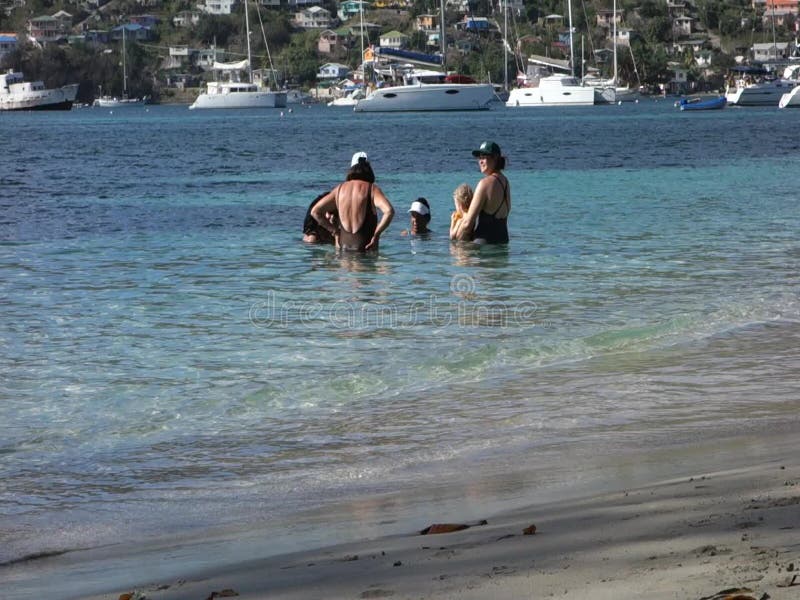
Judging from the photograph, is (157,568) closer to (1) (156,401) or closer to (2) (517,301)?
(1) (156,401)

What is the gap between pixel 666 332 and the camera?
9789 millimetres

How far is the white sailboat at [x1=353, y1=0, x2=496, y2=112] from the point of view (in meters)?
103

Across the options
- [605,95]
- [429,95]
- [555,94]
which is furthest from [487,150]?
[605,95]

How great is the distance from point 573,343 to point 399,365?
57.8 inches

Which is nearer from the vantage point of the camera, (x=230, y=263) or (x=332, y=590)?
(x=332, y=590)

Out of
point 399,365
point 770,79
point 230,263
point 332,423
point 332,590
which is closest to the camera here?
point 332,590

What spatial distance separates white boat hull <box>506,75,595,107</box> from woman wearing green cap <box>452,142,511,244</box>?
343ft

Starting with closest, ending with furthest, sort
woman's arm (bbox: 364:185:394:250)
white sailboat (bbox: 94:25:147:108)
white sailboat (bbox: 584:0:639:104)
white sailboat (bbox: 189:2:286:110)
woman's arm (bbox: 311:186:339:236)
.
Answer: woman's arm (bbox: 364:185:394:250) < woman's arm (bbox: 311:186:339:236) < white sailboat (bbox: 584:0:639:104) < white sailboat (bbox: 189:2:286:110) < white sailboat (bbox: 94:25:147:108)

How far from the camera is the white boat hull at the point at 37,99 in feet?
455

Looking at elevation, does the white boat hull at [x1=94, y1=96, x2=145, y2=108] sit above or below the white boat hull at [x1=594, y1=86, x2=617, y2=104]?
above

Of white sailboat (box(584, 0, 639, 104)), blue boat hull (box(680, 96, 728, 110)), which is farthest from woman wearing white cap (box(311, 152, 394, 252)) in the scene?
white sailboat (box(584, 0, 639, 104))

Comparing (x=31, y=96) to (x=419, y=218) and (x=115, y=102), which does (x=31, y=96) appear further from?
(x=419, y=218)

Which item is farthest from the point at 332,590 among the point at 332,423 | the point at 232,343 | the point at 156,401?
the point at 232,343

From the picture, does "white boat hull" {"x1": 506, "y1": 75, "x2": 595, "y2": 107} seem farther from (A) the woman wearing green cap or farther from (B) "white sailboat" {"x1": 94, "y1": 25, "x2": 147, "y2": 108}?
(A) the woman wearing green cap
